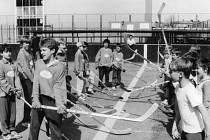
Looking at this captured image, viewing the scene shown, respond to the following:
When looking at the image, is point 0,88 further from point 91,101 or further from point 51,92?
point 91,101

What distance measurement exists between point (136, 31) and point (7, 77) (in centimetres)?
2060

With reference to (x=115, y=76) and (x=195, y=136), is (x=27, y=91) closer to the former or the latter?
(x=195, y=136)

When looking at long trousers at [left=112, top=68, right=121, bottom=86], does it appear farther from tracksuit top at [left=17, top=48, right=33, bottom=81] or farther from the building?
the building

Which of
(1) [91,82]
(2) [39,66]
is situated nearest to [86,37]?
(1) [91,82]

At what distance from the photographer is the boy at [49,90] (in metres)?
5.18

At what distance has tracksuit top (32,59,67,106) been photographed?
5.23 metres

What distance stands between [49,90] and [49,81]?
135 millimetres

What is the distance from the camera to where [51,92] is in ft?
17.3

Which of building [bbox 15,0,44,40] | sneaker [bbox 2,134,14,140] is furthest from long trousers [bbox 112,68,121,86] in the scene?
building [bbox 15,0,44,40]

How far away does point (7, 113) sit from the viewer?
636cm

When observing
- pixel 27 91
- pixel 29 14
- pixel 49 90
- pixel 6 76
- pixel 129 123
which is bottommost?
pixel 129 123

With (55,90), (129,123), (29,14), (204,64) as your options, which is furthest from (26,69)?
(29,14)

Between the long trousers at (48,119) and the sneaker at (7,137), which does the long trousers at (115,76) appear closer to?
the sneaker at (7,137)

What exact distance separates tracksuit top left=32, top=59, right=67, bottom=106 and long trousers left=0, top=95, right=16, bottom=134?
1285 mm
